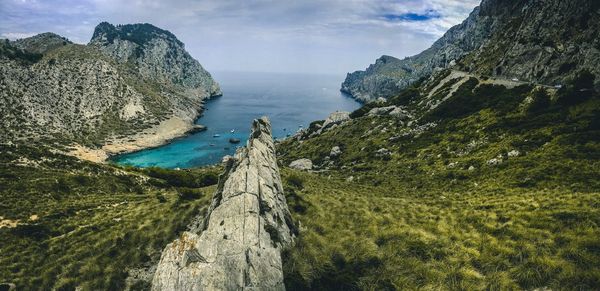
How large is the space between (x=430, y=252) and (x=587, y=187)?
1767 cm

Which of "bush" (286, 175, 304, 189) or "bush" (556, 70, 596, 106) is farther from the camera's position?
"bush" (556, 70, 596, 106)

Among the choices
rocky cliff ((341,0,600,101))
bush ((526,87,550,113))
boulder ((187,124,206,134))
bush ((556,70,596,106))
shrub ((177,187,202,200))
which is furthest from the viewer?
boulder ((187,124,206,134))

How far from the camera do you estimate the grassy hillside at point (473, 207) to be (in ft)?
52.6

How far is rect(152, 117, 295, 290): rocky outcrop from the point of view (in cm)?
1473

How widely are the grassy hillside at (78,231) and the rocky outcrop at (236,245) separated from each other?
17.4 ft

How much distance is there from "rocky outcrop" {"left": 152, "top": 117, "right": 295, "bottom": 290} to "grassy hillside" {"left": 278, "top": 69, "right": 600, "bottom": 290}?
162cm

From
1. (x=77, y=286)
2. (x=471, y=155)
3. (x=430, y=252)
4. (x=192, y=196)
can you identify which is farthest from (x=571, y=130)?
(x=77, y=286)

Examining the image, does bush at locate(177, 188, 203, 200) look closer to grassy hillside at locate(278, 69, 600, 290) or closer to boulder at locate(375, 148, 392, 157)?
grassy hillside at locate(278, 69, 600, 290)

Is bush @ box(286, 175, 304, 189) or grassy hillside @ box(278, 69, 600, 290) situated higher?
grassy hillside @ box(278, 69, 600, 290)

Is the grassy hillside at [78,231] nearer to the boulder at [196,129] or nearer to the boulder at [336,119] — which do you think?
the boulder at [336,119]

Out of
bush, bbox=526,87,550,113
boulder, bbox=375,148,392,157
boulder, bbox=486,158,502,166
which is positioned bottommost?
boulder, bbox=375,148,392,157

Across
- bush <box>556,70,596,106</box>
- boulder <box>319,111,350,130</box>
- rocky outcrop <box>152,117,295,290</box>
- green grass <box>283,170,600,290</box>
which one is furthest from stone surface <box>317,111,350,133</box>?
rocky outcrop <box>152,117,295,290</box>

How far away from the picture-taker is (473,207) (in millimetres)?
26047

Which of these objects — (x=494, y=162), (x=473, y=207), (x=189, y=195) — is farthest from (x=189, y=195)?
(x=494, y=162)
